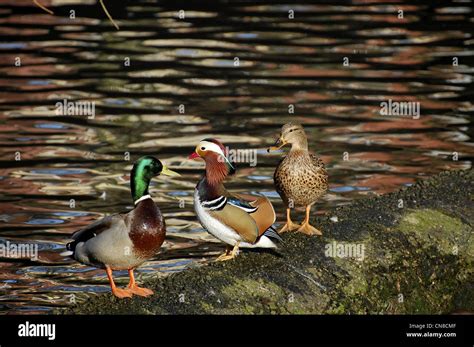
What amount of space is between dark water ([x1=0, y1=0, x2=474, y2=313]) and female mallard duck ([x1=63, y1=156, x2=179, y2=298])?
10.6ft

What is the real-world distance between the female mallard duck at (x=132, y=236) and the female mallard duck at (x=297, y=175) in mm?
1446

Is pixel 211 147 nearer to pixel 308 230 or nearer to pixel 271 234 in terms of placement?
pixel 271 234

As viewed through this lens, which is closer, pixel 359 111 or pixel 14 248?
pixel 14 248

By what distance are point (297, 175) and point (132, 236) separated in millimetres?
1849

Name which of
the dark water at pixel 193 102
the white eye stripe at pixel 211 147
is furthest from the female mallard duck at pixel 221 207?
the dark water at pixel 193 102

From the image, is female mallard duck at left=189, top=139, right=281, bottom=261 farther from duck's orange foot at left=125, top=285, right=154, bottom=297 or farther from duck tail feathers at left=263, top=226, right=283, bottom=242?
duck's orange foot at left=125, top=285, right=154, bottom=297

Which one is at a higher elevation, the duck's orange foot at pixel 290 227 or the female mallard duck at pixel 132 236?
the female mallard duck at pixel 132 236

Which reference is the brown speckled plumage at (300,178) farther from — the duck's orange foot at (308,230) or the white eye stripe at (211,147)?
the white eye stripe at (211,147)

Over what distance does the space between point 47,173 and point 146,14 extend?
12048 mm

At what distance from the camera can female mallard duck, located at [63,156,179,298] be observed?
21.3ft

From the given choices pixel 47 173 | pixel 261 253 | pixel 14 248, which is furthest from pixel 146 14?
pixel 261 253

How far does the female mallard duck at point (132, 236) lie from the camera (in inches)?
256

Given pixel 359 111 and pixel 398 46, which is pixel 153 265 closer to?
pixel 359 111

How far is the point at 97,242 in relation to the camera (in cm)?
664
